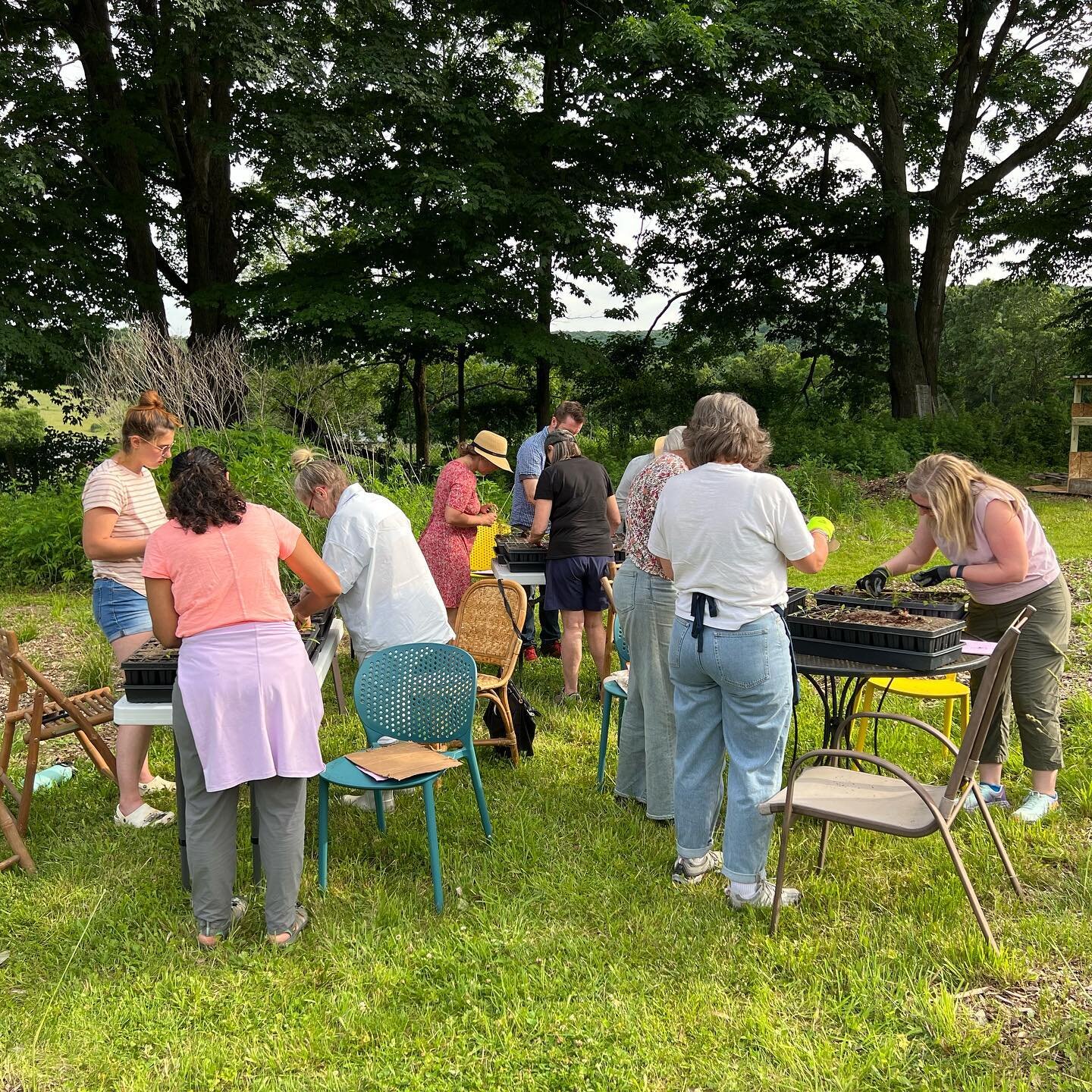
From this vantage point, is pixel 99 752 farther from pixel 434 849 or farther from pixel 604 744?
pixel 604 744

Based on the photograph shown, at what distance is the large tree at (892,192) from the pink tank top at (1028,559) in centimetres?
1451

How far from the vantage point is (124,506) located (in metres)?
4.22

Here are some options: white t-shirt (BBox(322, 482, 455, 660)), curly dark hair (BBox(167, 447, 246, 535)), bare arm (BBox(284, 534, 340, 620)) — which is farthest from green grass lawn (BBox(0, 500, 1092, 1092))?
curly dark hair (BBox(167, 447, 246, 535))

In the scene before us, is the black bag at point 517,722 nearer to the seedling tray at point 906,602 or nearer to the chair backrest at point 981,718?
the seedling tray at point 906,602

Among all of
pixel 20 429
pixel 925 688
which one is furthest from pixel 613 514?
pixel 20 429

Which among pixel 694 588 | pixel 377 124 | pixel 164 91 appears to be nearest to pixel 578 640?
pixel 694 588

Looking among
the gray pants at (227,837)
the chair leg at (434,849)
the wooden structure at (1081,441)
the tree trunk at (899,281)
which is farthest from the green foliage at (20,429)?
the wooden structure at (1081,441)

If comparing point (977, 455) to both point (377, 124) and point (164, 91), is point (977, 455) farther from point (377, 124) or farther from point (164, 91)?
point (164, 91)

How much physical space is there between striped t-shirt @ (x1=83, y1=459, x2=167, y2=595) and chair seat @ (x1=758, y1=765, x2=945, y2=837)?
2.98 metres

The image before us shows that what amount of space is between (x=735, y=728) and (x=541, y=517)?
2737 millimetres

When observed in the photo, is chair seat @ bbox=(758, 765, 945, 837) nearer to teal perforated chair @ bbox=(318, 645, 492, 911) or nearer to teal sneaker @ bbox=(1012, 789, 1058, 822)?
teal sneaker @ bbox=(1012, 789, 1058, 822)

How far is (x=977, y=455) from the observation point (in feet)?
59.3

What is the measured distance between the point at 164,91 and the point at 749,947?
675 inches

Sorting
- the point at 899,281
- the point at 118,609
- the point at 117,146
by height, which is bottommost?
the point at 118,609
